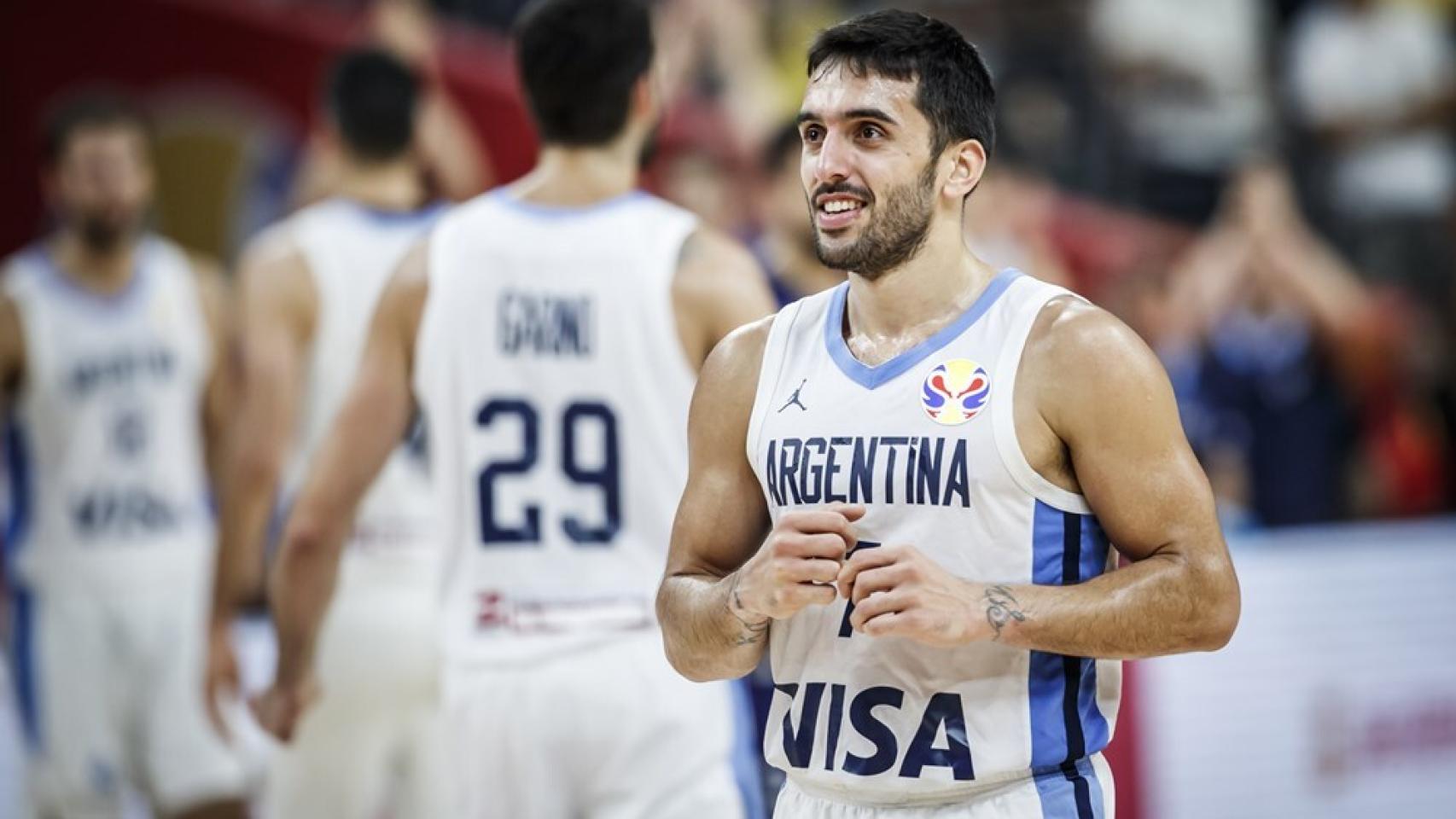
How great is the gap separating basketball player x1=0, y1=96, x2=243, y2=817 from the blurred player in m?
2.37

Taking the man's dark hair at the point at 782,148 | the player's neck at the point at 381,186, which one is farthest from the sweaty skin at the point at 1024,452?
the man's dark hair at the point at 782,148

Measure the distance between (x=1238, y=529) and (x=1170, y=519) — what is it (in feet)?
22.1

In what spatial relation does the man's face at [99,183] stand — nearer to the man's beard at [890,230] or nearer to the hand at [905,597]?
the man's beard at [890,230]

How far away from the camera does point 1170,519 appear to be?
10.7 ft

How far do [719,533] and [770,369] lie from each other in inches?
13.2

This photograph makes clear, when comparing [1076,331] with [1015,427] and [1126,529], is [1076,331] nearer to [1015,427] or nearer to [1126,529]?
[1015,427]

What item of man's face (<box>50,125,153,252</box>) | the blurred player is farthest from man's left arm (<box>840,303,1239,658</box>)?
man's face (<box>50,125,153,252</box>)

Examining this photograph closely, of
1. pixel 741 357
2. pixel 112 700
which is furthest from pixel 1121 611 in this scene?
pixel 112 700

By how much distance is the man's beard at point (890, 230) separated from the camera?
11.2 feet

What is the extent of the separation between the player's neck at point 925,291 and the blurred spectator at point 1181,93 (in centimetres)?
1014

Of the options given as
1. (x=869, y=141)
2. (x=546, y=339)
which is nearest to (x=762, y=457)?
(x=869, y=141)

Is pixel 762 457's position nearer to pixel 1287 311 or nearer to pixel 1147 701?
pixel 1147 701

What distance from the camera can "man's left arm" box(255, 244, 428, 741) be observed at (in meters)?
4.82

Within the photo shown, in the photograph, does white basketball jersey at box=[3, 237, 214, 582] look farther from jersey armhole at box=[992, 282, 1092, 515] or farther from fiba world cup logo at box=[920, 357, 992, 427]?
jersey armhole at box=[992, 282, 1092, 515]
